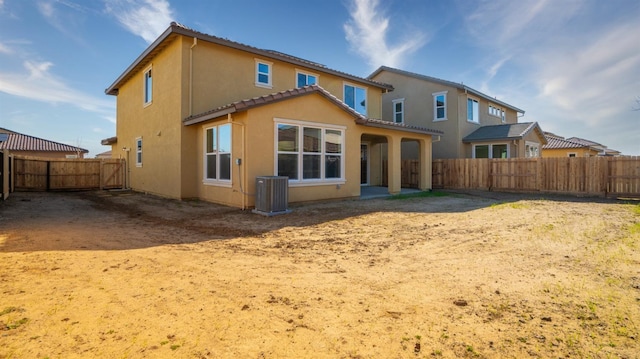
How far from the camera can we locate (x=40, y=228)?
289 inches

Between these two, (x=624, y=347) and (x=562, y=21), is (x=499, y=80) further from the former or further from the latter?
(x=624, y=347)

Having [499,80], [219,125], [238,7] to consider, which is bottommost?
[219,125]

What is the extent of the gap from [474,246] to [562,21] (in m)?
11.0

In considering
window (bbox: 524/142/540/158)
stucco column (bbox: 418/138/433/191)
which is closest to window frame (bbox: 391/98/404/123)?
stucco column (bbox: 418/138/433/191)

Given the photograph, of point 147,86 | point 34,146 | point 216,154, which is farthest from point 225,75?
point 34,146

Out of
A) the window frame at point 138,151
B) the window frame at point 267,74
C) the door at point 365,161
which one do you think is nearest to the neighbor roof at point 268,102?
the window frame at point 267,74

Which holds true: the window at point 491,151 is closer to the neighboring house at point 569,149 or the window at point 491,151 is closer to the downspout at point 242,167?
the neighboring house at point 569,149

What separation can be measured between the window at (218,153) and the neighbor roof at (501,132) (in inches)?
638

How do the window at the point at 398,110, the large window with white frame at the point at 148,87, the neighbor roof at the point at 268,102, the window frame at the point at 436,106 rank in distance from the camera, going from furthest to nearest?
the window at the point at 398,110 → the window frame at the point at 436,106 → the large window with white frame at the point at 148,87 → the neighbor roof at the point at 268,102

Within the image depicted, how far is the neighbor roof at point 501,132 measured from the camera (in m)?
20.2

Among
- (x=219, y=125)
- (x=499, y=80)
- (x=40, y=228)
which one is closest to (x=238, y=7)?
(x=219, y=125)

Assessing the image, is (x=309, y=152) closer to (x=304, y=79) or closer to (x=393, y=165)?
(x=393, y=165)

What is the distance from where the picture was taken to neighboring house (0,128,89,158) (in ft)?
100

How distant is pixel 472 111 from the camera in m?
22.2
